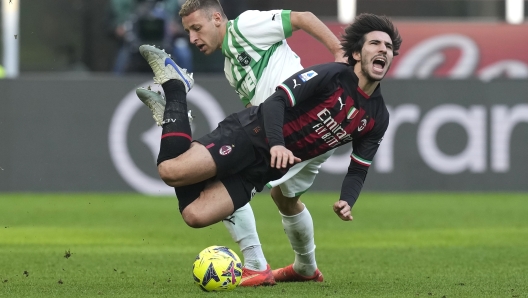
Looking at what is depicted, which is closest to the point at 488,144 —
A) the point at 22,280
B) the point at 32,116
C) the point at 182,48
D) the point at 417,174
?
the point at 417,174

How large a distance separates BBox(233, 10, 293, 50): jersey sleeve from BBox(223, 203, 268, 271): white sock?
122cm

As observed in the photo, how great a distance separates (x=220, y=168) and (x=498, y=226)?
541 centimetres

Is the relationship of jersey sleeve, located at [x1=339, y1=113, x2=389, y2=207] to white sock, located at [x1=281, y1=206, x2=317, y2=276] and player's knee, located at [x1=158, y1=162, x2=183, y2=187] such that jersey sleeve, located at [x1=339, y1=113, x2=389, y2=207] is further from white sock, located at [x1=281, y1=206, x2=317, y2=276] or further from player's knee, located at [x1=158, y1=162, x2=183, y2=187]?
player's knee, located at [x1=158, y1=162, x2=183, y2=187]

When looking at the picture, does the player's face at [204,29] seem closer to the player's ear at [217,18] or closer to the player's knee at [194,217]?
the player's ear at [217,18]

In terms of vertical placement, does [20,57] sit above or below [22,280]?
above

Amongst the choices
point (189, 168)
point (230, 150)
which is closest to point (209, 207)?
point (189, 168)

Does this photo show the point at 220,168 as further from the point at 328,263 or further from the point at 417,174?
the point at 417,174

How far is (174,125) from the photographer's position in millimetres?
6430

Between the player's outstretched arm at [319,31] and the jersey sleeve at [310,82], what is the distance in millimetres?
307

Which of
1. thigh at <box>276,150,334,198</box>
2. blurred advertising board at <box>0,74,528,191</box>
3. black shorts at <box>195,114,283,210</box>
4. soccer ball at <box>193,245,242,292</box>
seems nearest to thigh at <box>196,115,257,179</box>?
black shorts at <box>195,114,283,210</box>

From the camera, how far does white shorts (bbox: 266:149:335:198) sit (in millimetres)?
6680

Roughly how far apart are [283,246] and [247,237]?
2.53 metres

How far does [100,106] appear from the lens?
553 inches

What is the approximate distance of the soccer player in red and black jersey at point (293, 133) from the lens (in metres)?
6.29
